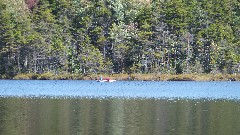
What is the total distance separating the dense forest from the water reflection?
→ 5073 cm

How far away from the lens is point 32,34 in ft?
383

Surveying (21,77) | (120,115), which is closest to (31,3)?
(21,77)

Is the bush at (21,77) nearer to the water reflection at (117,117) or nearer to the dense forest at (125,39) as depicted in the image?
the dense forest at (125,39)

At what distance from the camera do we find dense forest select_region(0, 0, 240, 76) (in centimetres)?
11344

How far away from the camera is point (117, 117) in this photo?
46.9 meters

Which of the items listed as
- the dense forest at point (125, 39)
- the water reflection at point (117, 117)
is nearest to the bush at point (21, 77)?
the dense forest at point (125, 39)

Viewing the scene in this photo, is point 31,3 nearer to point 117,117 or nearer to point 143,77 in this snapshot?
point 143,77

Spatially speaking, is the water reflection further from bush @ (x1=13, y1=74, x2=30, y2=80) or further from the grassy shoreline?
bush @ (x1=13, y1=74, x2=30, y2=80)

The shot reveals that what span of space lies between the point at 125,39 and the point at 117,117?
69.0m

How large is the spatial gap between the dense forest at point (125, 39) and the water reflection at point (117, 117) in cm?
5073

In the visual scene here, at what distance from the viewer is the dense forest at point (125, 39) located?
113m

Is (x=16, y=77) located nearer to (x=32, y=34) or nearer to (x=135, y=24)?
(x=32, y=34)

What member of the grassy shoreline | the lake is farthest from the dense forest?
the lake

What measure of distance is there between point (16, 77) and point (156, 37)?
24692 mm
